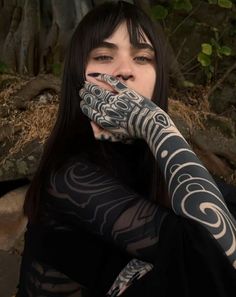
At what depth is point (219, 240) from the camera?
1039 mm

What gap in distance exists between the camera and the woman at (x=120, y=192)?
3.38 feet

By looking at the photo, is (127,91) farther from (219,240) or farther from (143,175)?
(219,240)

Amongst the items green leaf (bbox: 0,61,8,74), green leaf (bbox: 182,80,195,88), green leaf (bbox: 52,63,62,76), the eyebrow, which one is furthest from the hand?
green leaf (bbox: 182,80,195,88)

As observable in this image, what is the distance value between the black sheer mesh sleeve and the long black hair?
0.29ft

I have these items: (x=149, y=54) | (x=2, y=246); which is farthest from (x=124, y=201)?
(x=2, y=246)

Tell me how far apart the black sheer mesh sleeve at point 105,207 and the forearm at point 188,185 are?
66 mm

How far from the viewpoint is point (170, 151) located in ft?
3.87

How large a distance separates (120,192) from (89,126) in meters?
0.29

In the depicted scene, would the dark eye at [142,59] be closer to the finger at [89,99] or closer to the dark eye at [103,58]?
the dark eye at [103,58]

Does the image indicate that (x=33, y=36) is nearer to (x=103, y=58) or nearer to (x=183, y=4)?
(x=183, y=4)

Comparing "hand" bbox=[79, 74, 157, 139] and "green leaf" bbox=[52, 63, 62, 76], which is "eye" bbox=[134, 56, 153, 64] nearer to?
"hand" bbox=[79, 74, 157, 139]

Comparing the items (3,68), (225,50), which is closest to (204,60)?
(225,50)

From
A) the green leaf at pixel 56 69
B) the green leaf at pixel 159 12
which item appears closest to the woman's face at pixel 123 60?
the green leaf at pixel 56 69

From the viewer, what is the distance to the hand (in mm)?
1265
